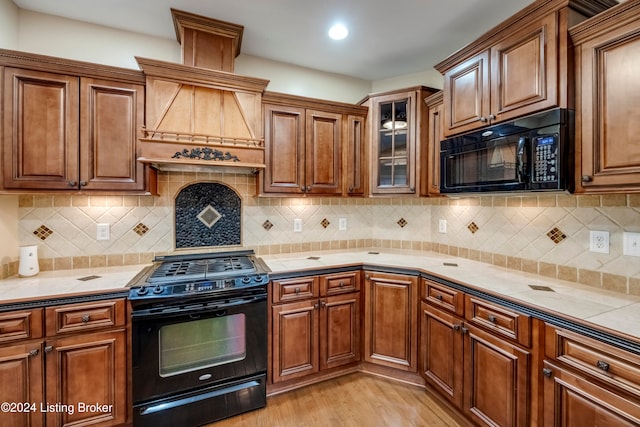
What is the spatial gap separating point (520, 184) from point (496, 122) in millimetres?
434

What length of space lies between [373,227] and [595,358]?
83.7 inches

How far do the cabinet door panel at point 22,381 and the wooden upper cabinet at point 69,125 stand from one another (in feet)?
3.20

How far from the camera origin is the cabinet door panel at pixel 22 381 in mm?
1522

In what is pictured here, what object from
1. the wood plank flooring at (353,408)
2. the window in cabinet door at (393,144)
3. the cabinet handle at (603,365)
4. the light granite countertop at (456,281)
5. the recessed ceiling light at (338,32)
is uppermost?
the recessed ceiling light at (338,32)

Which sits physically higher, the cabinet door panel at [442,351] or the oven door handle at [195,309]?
the oven door handle at [195,309]

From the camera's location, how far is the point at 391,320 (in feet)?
7.57

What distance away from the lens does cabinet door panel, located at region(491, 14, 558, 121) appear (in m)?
1.52

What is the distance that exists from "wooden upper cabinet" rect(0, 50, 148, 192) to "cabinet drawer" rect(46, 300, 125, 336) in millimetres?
788

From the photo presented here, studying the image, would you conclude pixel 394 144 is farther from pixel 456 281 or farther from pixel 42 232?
pixel 42 232

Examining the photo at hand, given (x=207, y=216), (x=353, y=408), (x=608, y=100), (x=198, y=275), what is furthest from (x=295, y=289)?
(x=608, y=100)

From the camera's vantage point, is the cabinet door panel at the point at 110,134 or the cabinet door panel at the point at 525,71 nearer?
the cabinet door panel at the point at 525,71

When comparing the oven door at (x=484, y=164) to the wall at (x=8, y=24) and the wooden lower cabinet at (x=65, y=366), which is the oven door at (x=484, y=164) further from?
the wall at (x=8, y=24)

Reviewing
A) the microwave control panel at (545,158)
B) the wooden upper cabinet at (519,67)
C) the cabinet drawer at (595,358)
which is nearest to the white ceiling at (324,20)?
the wooden upper cabinet at (519,67)

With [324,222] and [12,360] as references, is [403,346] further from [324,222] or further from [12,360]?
[12,360]
